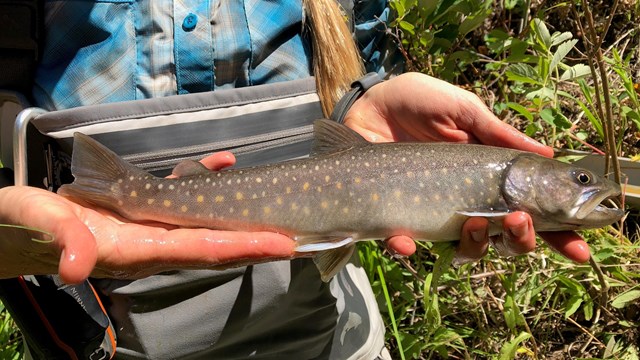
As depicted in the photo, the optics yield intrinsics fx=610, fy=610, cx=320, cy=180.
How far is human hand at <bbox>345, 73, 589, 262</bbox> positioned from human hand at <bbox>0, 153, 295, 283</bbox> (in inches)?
21.3

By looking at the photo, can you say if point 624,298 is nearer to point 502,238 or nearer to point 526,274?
point 526,274

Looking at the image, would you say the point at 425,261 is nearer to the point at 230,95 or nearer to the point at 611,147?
the point at 611,147

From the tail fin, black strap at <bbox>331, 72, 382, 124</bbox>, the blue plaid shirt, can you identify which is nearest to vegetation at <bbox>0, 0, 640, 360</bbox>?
black strap at <bbox>331, 72, 382, 124</bbox>

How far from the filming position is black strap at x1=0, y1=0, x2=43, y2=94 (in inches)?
78.3

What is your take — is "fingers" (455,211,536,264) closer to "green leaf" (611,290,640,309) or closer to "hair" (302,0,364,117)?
"hair" (302,0,364,117)

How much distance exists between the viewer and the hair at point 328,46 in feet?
7.81

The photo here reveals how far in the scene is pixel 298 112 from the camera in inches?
92.7

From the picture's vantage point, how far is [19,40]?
79.5 inches

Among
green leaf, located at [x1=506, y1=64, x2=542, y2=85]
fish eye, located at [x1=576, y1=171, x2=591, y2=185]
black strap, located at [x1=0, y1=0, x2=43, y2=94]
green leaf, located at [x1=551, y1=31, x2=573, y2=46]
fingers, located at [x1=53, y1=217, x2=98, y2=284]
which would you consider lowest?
fish eye, located at [x1=576, y1=171, x2=591, y2=185]

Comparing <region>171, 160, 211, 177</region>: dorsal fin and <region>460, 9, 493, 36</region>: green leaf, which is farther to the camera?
<region>460, 9, 493, 36</region>: green leaf

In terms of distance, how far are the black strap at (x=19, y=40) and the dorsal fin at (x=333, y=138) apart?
99 centimetres

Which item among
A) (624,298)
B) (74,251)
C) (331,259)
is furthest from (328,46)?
(624,298)

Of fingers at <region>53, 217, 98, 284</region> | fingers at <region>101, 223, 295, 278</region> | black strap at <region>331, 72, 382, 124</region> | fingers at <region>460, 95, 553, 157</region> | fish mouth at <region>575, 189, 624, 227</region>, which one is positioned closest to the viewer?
fingers at <region>53, 217, 98, 284</region>

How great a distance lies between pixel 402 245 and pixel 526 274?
143cm
